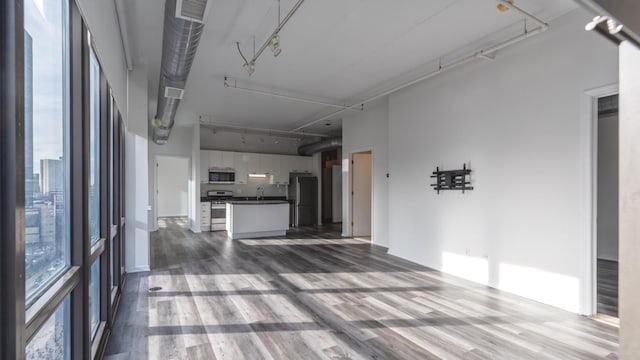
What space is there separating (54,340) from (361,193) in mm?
7099

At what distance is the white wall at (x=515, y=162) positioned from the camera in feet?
10.9

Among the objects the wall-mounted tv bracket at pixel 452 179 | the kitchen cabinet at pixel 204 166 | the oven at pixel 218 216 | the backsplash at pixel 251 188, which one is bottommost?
the oven at pixel 218 216

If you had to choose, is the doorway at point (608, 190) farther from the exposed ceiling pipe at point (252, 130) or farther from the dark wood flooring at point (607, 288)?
the exposed ceiling pipe at point (252, 130)

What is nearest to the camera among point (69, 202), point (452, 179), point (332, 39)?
point (69, 202)

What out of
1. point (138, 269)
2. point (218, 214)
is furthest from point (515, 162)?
point (218, 214)

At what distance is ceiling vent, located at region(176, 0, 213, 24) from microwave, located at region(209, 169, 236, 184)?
748 cm

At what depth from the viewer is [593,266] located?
3219mm

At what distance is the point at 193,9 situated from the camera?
243 cm

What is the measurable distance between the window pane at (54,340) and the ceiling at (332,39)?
2.84 m

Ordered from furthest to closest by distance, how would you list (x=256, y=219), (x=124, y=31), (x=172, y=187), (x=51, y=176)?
1. (x=172, y=187)
2. (x=256, y=219)
3. (x=124, y=31)
4. (x=51, y=176)

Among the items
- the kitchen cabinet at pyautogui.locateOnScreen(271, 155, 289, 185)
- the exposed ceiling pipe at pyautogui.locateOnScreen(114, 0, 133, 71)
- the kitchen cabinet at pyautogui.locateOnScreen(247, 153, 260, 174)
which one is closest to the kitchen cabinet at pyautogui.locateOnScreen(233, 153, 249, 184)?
the kitchen cabinet at pyautogui.locateOnScreen(247, 153, 260, 174)

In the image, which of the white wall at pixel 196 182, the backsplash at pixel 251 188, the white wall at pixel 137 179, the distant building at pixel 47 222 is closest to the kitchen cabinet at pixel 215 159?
the backsplash at pixel 251 188

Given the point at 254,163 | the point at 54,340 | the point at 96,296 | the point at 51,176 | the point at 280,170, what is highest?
the point at 254,163

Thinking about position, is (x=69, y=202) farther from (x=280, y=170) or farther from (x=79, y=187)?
(x=280, y=170)
